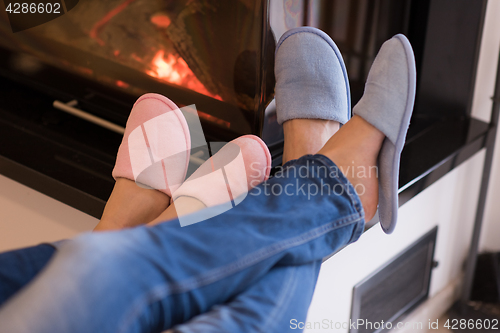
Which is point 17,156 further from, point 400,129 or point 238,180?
point 400,129

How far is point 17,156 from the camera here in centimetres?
102

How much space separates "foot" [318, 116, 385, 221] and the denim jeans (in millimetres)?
59

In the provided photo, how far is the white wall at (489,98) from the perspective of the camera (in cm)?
123

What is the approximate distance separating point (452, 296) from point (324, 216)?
1063 millimetres

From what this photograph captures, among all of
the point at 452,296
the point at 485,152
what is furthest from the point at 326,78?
the point at 452,296

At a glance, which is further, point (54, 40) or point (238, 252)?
point (54, 40)

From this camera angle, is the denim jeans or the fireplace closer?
the denim jeans

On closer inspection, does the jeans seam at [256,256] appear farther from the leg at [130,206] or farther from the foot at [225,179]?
the leg at [130,206]

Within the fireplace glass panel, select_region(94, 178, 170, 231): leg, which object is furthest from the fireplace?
select_region(94, 178, 170, 231): leg

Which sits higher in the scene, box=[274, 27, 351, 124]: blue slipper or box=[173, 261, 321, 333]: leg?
box=[274, 27, 351, 124]: blue slipper

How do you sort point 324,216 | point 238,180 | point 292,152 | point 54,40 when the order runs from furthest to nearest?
point 54,40 < point 292,152 < point 238,180 < point 324,216

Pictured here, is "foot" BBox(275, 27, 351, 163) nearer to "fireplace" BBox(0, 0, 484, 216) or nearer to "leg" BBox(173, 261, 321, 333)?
"fireplace" BBox(0, 0, 484, 216)

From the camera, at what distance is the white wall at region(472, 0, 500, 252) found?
1231mm

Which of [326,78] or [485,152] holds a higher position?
[326,78]
